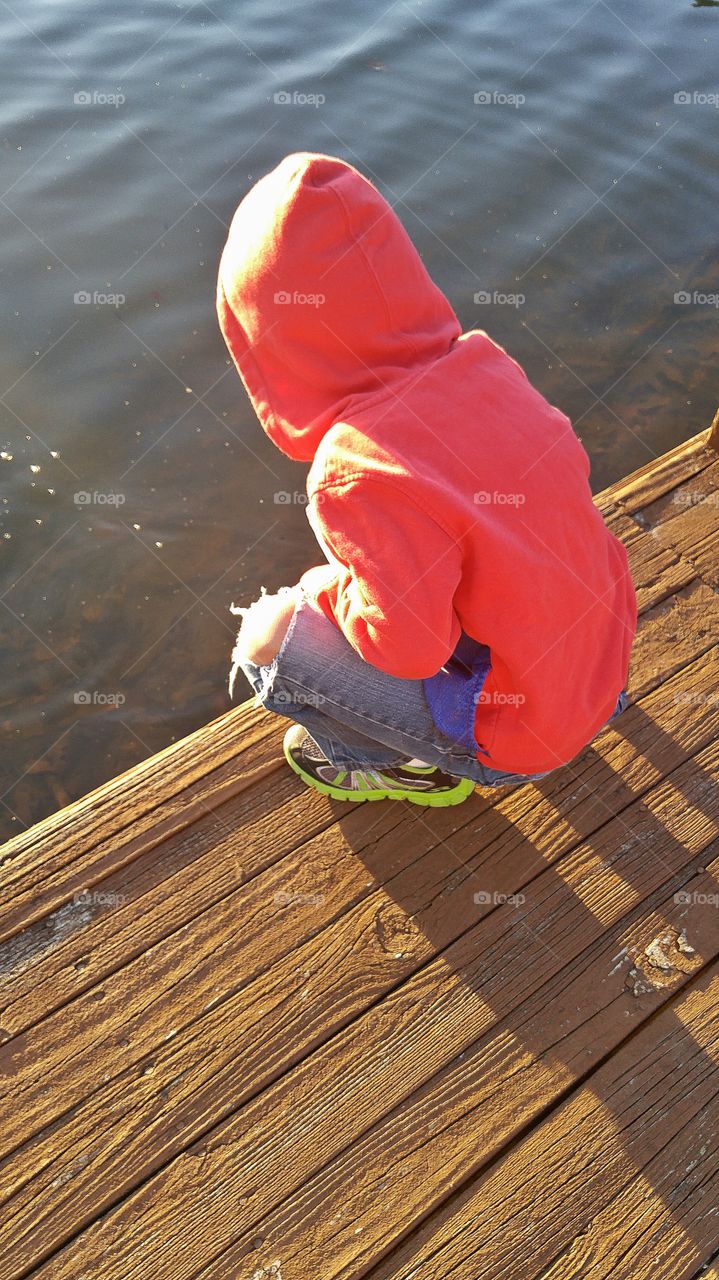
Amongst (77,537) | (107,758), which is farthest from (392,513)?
(77,537)

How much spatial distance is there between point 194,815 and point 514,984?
773 millimetres

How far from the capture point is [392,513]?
56.6 inches

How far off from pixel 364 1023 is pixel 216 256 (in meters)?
3.70

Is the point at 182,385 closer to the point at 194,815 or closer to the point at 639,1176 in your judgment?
the point at 194,815
